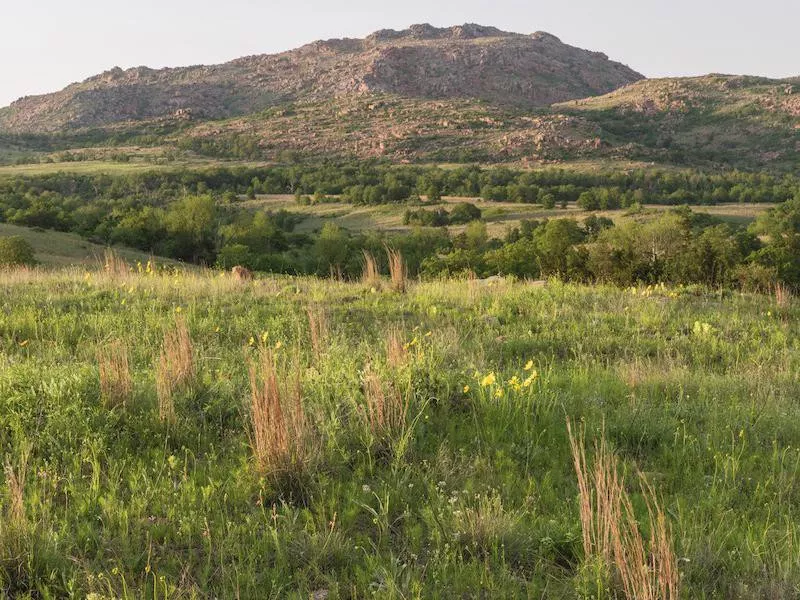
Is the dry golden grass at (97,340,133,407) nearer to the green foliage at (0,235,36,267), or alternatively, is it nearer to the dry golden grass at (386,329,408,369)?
the dry golden grass at (386,329,408,369)

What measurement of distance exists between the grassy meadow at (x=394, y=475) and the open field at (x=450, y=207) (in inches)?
2199

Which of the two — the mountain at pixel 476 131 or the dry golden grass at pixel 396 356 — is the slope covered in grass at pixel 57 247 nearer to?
the dry golden grass at pixel 396 356

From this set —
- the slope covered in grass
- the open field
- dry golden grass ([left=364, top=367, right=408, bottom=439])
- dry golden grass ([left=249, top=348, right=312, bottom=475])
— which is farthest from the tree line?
dry golden grass ([left=249, top=348, right=312, bottom=475])

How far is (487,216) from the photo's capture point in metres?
70.2

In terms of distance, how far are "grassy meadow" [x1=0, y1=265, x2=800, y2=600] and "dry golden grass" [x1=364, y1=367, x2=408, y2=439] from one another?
0.05ft

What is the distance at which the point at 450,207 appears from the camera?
74812 mm

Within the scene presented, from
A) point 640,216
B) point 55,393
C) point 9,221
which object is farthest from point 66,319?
point 640,216

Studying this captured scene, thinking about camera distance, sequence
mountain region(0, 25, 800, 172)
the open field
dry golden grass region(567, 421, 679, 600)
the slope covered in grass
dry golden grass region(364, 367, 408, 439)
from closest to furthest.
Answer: dry golden grass region(567, 421, 679, 600), dry golden grass region(364, 367, 408, 439), the slope covered in grass, the open field, mountain region(0, 25, 800, 172)

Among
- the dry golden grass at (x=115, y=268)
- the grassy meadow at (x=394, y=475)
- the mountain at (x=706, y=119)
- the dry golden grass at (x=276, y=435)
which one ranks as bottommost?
the grassy meadow at (x=394, y=475)

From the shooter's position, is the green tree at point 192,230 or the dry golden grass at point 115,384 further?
the green tree at point 192,230

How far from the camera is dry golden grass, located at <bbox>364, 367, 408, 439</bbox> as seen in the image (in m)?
3.37

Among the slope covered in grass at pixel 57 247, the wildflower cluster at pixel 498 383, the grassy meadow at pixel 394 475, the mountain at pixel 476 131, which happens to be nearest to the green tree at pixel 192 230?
the slope covered in grass at pixel 57 247

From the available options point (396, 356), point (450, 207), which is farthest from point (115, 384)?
point (450, 207)

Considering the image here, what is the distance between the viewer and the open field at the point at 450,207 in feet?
207
